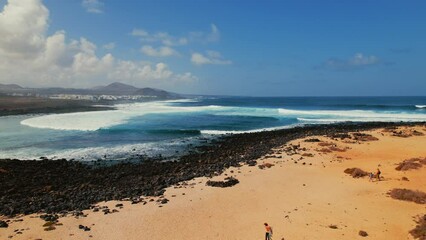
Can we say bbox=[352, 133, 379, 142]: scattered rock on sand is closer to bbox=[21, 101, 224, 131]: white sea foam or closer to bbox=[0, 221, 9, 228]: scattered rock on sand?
bbox=[0, 221, 9, 228]: scattered rock on sand

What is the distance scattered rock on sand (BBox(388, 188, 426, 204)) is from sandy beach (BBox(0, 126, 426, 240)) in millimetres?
315

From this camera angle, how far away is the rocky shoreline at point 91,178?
1460 cm

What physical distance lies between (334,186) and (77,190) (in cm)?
1290

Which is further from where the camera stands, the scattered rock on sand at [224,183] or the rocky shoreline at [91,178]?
the scattered rock on sand at [224,183]

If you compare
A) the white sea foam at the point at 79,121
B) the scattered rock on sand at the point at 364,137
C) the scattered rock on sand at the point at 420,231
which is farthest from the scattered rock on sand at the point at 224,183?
the white sea foam at the point at 79,121

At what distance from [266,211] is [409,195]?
6.50 meters

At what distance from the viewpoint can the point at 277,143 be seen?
1119 inches

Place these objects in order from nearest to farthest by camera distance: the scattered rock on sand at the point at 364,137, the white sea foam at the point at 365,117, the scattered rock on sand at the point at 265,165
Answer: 1. the scattered rock on sand at the point at 265,165
2. the scattered rock on sand at the point at 364,137
3. the white sea foam at the point at 365,117

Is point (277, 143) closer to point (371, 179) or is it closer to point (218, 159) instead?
point (218, 159)

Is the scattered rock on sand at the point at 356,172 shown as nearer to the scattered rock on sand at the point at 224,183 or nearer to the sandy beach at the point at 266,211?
the sandy beach at the point at 266,211

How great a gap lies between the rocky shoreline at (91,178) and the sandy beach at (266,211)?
0.91 metres

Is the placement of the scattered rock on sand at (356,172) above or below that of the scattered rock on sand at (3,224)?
above

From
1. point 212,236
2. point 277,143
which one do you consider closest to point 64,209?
point 212,236

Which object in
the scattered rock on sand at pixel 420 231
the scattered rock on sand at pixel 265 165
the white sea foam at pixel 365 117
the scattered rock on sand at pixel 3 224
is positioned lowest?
the scattered rock on sand at pixel 3 224
